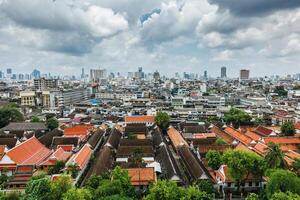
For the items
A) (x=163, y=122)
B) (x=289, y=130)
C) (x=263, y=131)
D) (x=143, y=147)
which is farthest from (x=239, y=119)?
(x=143, y=147)

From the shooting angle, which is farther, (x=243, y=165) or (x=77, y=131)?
(x=77, y=131)

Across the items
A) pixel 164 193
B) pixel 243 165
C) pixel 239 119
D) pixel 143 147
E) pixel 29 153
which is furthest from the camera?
pixel 239 119

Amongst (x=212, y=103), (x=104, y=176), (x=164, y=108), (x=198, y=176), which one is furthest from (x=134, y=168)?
(x=212, y=103)

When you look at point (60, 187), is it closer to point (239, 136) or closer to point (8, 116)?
point (239, 136)

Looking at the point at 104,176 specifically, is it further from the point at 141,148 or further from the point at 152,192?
the point at 141,148

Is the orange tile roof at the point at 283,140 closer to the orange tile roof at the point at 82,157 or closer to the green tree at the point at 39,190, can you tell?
the orange tile roof at the point at 82,157
